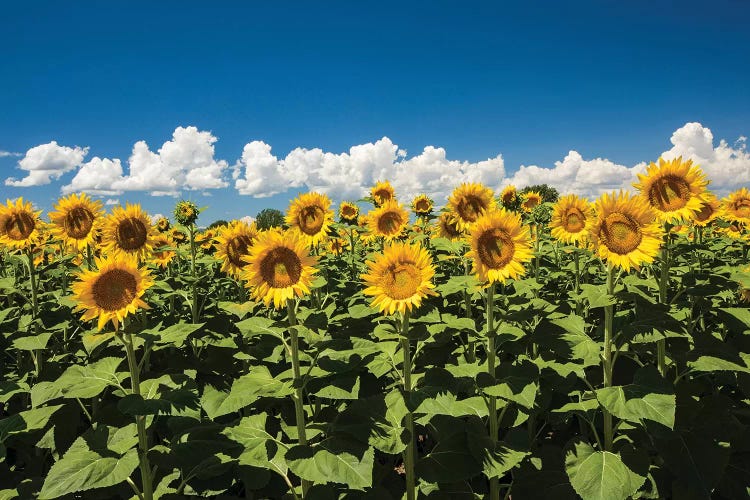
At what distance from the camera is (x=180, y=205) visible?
5957 millimetres

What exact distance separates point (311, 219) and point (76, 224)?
2.77 meters

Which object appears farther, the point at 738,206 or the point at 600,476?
the point at 738,206

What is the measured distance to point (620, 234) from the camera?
370 cm

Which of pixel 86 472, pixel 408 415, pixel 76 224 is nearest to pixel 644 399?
pixel 408 415

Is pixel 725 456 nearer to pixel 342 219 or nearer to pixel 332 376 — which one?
pixel 332 376

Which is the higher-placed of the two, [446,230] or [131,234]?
[131,234]

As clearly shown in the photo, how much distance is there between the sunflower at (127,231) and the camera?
538 cm

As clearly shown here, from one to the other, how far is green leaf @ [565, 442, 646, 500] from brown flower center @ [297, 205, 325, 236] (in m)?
3.92

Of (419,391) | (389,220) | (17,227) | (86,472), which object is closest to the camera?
(86,472)

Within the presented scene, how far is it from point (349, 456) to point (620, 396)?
1855 millimetres

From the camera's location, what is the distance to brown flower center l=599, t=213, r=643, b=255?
366cm

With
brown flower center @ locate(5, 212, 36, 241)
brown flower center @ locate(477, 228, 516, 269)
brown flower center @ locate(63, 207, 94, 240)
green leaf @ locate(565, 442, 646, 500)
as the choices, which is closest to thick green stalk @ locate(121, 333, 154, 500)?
brown flower center @ locate(477, 228, 516, 269)

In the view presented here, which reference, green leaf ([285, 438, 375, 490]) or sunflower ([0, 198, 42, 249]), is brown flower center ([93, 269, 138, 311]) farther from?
sunflower ([0, 198, 42, 249])

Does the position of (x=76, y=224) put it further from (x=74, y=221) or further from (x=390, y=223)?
(x=390, y=223)
